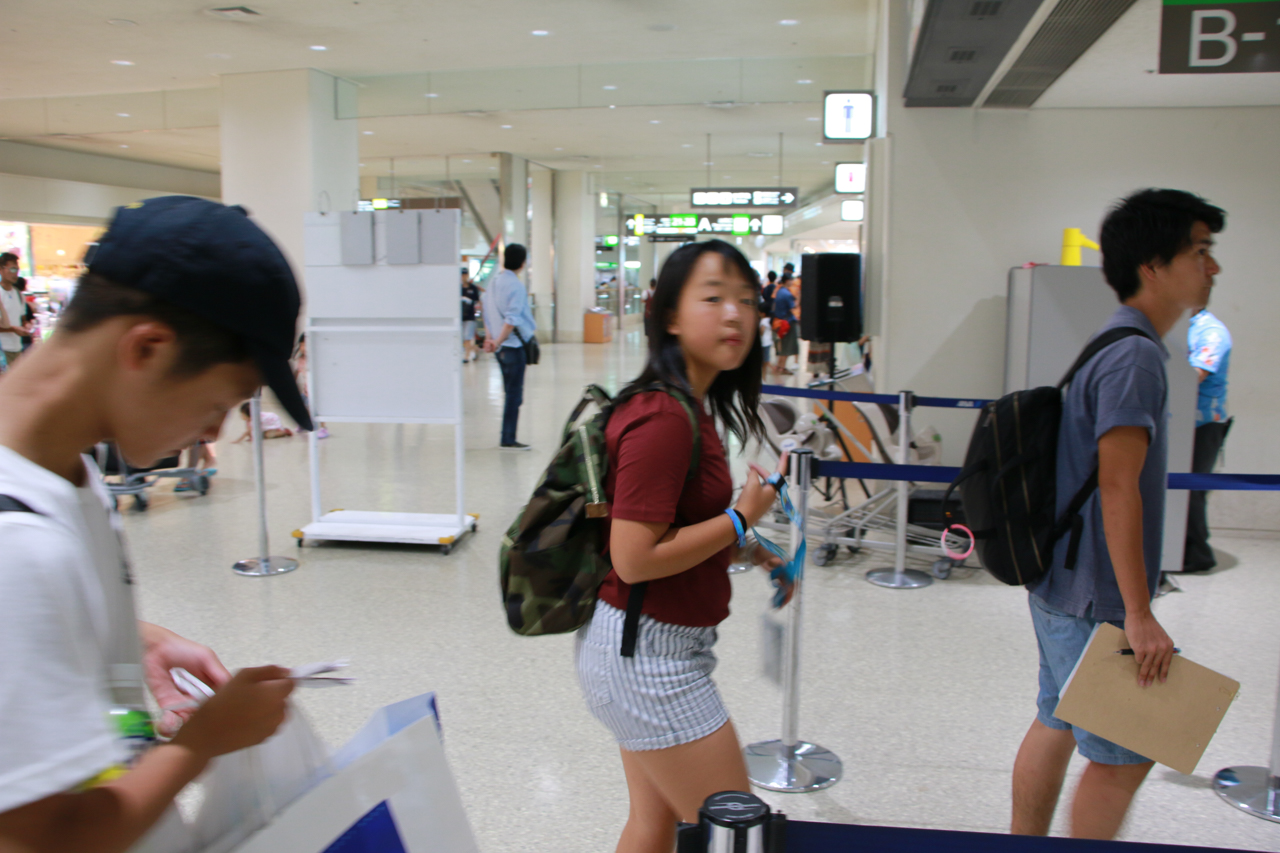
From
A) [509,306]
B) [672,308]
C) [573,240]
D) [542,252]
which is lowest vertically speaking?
[672,308]

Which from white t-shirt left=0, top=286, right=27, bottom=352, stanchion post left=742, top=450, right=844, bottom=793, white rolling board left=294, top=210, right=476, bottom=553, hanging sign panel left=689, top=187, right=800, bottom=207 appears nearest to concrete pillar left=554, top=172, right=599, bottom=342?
hanging sign panel left=689, top=187, right=800, bottom=207

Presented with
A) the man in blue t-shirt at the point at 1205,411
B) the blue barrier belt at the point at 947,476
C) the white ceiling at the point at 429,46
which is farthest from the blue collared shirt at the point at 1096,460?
the white ceiling at the point at 429,46

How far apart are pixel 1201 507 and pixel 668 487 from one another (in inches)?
184

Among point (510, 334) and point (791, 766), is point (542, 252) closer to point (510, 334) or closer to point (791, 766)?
point (510, 334)

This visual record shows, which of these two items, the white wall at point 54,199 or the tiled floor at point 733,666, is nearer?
the tiled floor at point 733,666

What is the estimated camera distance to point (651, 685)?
1.48m

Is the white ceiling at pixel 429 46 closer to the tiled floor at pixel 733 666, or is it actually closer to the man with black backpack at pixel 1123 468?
the tiled floor at pixel 733 666

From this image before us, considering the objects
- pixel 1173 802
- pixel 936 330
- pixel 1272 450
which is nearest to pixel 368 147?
pixel 936 330

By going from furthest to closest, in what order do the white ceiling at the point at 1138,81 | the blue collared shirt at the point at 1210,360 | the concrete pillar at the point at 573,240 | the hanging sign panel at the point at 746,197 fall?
the concrete pillar at the point at 573,240, the hanging sign panel at the point at 746,197, the blue collared shirt at the point at 1210,360, the white ceiling at the point at 1138,81

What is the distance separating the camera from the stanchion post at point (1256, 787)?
8.61 ft

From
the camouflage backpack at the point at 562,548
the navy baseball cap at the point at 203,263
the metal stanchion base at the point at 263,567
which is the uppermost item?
the navy baseball cap at the point at 203,263

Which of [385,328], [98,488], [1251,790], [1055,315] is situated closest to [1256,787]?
[1251,790]

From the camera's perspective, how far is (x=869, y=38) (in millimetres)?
10609

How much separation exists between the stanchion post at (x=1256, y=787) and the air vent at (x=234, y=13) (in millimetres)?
10013
